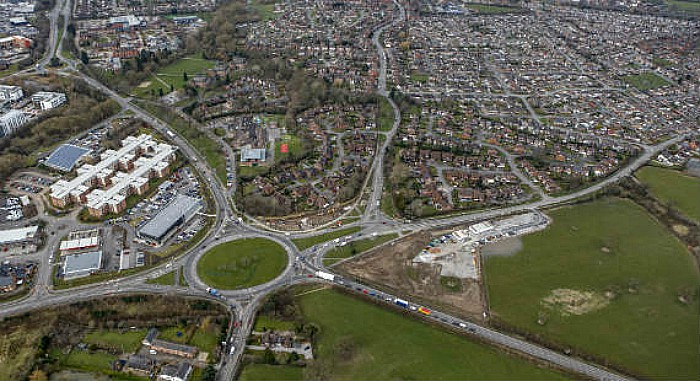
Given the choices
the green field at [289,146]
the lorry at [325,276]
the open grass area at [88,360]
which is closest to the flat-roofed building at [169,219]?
the open grass area at [88,360]

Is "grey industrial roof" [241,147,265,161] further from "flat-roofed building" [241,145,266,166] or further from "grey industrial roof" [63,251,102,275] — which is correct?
"grey industrial roof" [63,251,102,275]

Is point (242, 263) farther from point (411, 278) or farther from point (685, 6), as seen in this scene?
point (685, 6)

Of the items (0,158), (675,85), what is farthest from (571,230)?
(0,158)

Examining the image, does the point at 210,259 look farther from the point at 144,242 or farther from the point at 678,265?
the point at 678,265

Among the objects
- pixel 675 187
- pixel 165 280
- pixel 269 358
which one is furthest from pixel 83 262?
pixel 675 187

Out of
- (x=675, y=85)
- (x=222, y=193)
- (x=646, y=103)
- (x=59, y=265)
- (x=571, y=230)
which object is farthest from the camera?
(x=675, y=85)

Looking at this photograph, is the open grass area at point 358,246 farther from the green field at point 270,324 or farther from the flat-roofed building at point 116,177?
the flat-roofed building at point 116,177
